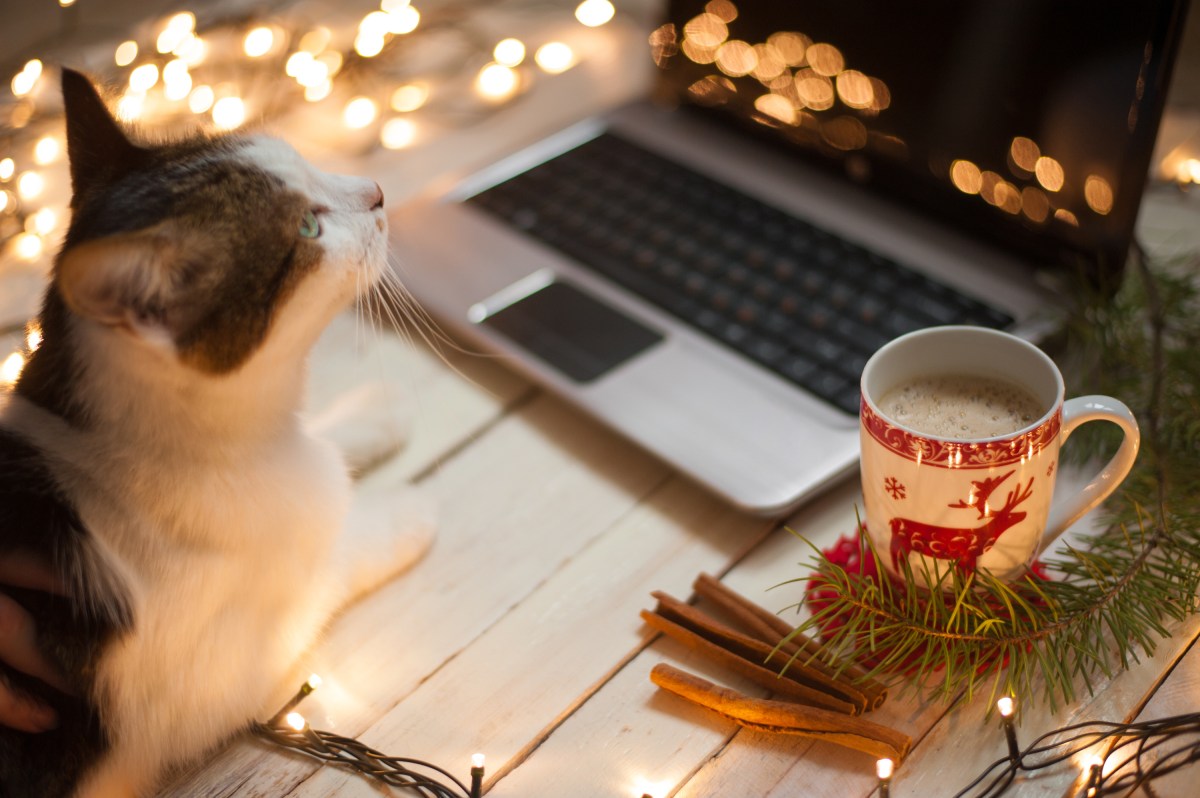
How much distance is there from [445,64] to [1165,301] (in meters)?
0.82

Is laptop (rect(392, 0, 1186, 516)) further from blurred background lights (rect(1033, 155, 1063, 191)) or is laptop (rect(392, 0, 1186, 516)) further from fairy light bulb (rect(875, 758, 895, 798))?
fairy light bulb (rect(875, 758, 895, 798))

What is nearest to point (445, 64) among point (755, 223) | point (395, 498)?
point (755, 223)

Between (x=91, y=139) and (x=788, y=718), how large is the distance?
21.3 inches

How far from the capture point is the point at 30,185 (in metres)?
1.12

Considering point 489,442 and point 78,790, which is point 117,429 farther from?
point 489,442

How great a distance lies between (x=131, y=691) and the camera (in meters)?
0.65

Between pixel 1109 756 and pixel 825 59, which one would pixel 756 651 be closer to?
pixel 1109 756

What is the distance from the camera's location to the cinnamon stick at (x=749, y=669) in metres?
0.67

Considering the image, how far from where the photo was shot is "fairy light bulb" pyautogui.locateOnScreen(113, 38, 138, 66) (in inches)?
46.1

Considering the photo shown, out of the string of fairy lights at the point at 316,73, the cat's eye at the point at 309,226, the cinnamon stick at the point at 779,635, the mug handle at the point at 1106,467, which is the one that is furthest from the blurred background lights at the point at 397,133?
the mug handle at the point at 1106,467

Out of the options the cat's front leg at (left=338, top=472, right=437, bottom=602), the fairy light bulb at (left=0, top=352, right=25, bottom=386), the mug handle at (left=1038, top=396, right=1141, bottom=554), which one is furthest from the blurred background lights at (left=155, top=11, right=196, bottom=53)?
the mug handle at (left=1038, top=396, right=1141, bottom=554)

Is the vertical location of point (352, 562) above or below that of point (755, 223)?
below

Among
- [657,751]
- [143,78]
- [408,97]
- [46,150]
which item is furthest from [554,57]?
[657,751]

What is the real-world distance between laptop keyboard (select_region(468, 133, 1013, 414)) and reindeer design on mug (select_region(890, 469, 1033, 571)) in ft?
0.59
